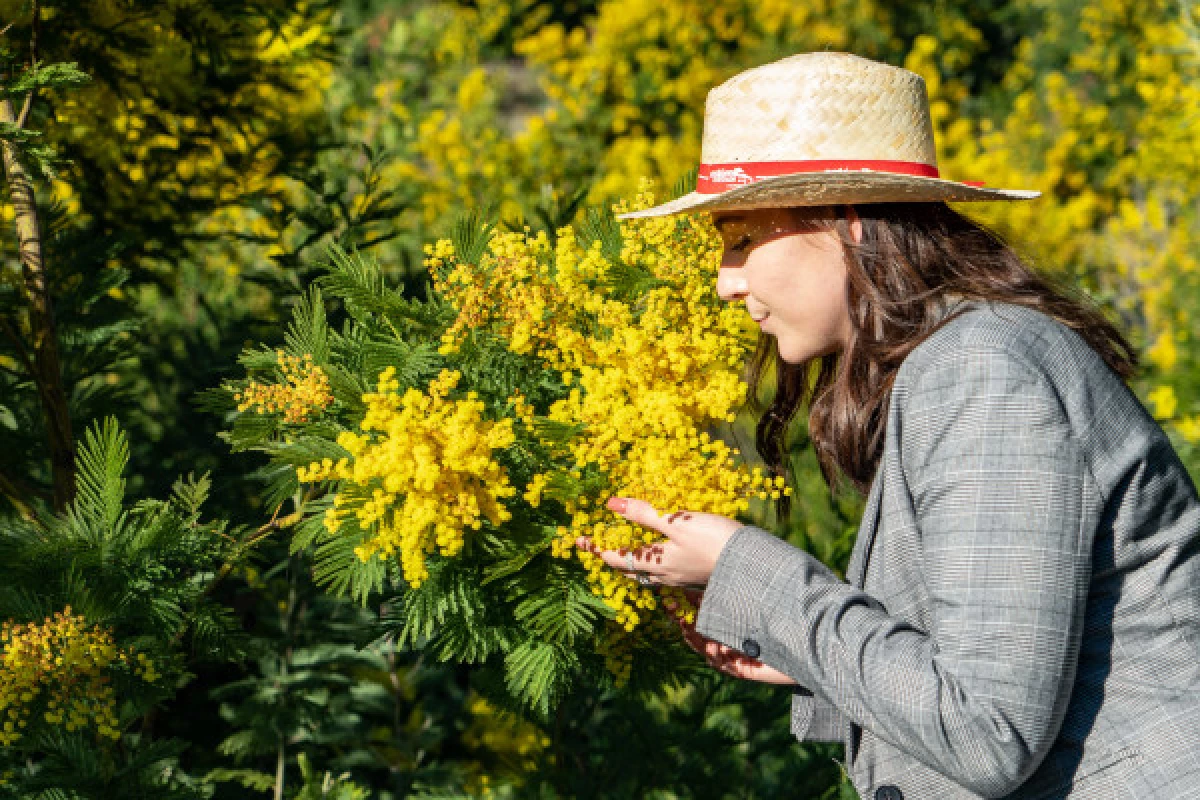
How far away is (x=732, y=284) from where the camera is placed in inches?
60.0

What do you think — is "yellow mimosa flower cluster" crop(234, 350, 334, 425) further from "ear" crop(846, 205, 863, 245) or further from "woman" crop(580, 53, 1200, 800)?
"ear" crop(846, 205, 863, 245)

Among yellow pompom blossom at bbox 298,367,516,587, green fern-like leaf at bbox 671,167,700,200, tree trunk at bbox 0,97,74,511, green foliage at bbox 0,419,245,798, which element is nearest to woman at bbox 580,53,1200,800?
yellow pompom blossom at bbox 298,367,516,587

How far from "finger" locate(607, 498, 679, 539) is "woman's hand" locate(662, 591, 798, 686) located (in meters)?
0.20

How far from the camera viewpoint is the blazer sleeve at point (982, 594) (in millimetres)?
1189

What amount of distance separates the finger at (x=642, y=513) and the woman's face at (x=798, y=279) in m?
0.28

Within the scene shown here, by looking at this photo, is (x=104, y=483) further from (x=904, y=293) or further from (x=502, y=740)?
(x=502, y=740)

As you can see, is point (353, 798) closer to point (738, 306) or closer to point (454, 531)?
point (454, 531)

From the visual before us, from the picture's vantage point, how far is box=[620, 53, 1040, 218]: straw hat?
140 centimetres

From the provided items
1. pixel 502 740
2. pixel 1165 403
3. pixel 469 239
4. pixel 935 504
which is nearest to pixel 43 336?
pixel 469 239

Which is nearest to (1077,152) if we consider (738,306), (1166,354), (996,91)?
(996,91)

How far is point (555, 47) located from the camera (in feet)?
24.5

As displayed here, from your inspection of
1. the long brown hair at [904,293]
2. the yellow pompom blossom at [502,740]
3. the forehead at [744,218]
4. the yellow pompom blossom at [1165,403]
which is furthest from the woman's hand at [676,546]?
the yellow pompom blossom at [1165,403]

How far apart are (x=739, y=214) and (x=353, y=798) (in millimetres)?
1393

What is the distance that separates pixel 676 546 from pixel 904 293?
0.43 meters
